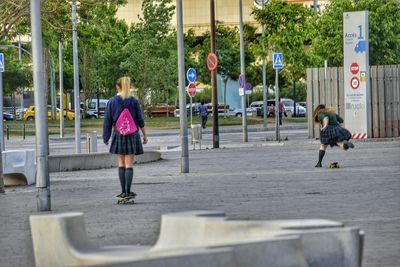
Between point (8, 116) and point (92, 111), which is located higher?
point (92, 111)

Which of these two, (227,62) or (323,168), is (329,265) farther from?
(227,62)

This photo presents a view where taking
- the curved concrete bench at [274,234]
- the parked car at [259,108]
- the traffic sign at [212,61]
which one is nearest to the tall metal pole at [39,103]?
the curved concrete bench at [274,234]

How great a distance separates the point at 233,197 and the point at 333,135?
34.2 feet

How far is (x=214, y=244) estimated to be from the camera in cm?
884

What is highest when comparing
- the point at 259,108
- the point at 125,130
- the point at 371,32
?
the point at 371,32

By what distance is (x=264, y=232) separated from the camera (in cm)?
905

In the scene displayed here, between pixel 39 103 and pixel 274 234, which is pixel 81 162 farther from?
pixel 274 234

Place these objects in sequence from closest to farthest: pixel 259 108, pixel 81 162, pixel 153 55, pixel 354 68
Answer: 1. pixel 81 162
2. pixel 354 68
3. pixel 153 55
4. pixel 259 108

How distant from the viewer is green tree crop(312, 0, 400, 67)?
77312 mm

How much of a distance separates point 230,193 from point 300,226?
14.1m

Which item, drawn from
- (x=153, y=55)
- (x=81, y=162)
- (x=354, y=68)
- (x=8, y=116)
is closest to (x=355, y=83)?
(x=354, y=68)

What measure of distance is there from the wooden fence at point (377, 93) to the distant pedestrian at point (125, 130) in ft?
102

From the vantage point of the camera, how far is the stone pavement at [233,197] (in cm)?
1546

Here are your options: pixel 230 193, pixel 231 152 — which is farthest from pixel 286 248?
pixel 231 152
